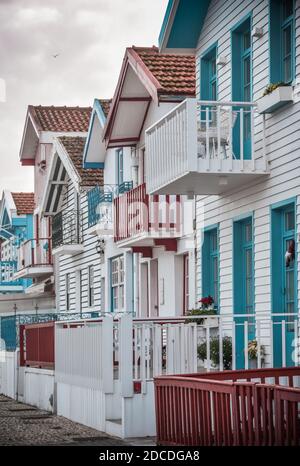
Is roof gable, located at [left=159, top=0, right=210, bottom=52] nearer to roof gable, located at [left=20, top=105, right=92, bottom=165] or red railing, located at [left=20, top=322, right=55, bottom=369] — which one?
red railing, located at [left=20, top=322, right=55, bottom=369]

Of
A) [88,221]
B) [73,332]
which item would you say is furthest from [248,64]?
[88,221]

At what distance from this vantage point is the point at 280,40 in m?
18.6

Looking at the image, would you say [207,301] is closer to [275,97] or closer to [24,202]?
[275,97]

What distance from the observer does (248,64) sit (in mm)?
20328

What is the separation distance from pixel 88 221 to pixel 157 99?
10.3 meters

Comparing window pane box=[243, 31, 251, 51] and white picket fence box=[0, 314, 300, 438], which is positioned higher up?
window pane box=[243, 31, 251, 51]

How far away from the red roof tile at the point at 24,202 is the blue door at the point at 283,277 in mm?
32635

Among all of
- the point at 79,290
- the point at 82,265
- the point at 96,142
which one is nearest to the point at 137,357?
the point at 96,142

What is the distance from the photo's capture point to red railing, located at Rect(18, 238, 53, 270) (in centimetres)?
4294

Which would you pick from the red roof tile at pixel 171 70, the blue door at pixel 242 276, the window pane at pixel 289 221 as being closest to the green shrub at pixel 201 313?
the blue door at pixel 242 276

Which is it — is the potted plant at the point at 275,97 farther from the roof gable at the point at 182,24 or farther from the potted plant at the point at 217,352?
the roof gable at the point at 182,24

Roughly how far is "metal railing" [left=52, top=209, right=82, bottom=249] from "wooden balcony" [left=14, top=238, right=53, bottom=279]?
14.9ft

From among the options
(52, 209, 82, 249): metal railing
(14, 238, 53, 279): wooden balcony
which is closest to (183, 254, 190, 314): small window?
(52, 209, 82, 249): metal railing
